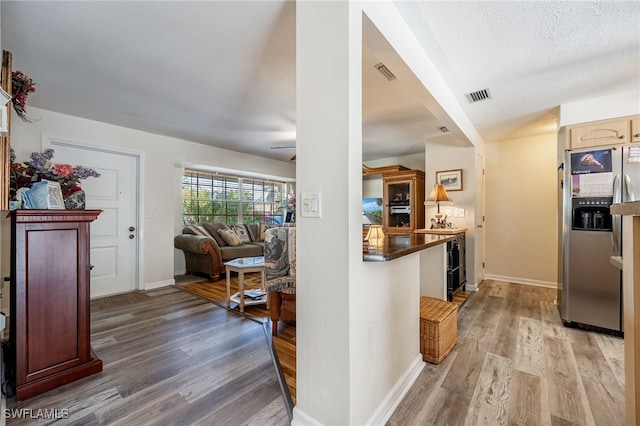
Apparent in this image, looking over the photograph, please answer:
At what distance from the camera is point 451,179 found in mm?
4027

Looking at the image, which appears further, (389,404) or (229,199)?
(229,199)

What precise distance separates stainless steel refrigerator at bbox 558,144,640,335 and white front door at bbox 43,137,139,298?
5.19 metres

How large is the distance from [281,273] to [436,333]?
1.33 meters

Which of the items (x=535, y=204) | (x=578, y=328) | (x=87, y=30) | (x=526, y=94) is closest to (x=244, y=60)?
(x=87, y=30)

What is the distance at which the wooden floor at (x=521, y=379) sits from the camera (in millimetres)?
1479

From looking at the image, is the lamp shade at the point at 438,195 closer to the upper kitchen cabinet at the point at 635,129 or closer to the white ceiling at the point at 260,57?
the white ceiling at the point at 260,57

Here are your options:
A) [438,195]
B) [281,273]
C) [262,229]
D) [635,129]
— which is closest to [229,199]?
[262,229]

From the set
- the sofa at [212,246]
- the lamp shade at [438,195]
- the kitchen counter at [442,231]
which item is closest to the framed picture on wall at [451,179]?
the kitchen counter at [442,231]

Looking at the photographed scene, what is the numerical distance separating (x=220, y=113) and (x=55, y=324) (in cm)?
242

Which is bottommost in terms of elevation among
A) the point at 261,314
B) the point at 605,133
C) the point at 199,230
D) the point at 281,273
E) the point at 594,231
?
the point at 261,314

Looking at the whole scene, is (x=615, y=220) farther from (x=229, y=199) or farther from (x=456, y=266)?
(x=229, y=199)

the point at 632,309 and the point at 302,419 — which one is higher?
the point at 632,309

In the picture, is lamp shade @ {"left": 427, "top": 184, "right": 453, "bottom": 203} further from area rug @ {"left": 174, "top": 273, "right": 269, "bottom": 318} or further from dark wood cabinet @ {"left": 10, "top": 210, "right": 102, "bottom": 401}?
dark wood cabinet @ {"left": 10, "top": 210, "right": 102, "bottom": 401}

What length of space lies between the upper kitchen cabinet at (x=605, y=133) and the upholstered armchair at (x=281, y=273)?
2.93m
